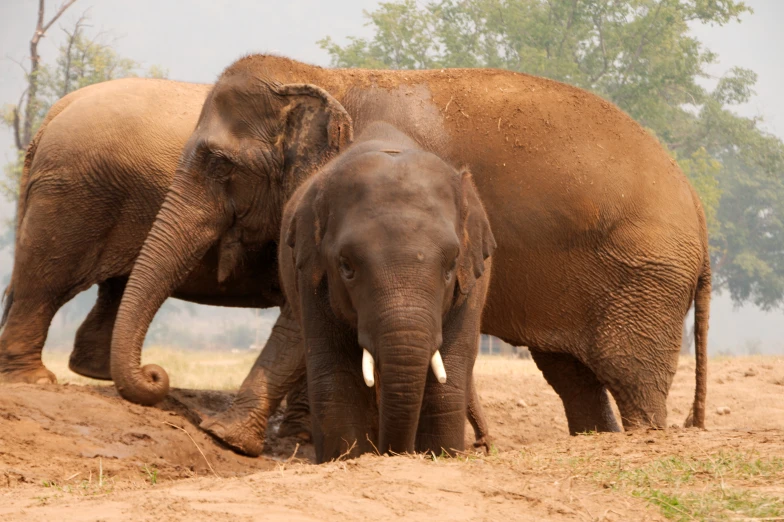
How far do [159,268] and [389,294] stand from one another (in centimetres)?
321

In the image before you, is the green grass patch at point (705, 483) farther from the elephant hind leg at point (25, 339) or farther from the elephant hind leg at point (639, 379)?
the elephant hind leg at point (25, 339)

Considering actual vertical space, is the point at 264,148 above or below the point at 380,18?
below

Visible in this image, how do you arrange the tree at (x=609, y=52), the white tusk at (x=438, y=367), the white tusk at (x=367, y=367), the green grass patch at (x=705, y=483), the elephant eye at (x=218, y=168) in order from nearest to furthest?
the green grass patch at (x=705, y=483) → the white tusk at (x=367, y=367) → the white tusk at (x=438, y=367) → the elephant eye at (x=218, y=168) → the tree at (x=609, y=52)

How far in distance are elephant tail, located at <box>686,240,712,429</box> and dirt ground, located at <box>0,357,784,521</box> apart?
1807 mm

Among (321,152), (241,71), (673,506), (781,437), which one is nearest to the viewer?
(673,506)

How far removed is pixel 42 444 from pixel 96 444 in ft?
1.22

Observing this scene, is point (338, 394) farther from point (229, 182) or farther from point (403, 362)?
point (229, 182)

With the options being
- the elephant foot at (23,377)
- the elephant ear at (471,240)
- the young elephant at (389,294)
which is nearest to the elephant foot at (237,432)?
the young elephant at (389,294)

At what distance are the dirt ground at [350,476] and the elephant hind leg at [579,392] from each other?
88.9 inches

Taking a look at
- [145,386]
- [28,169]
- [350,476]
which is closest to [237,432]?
[145,386]

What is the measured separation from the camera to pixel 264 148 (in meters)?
8.11

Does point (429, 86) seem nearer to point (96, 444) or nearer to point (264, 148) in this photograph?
point (264, 148)

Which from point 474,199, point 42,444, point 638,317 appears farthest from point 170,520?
point 638,317

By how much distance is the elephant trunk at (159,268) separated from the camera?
7691mm
